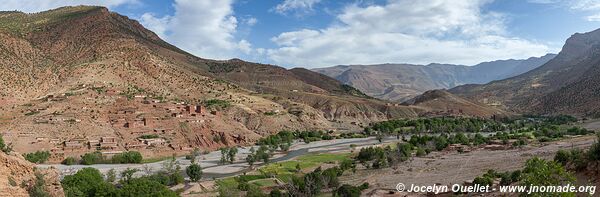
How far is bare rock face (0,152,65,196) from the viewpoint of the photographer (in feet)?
75.8

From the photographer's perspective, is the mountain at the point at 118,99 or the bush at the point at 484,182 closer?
the bush at the point at 484,182

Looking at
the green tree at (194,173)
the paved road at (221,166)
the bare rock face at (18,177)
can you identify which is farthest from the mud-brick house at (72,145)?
the bare rock face at (18,177)

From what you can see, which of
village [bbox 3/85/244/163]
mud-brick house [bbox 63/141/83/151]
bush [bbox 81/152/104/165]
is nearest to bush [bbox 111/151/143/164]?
bush [bbox 81/152/104/165]

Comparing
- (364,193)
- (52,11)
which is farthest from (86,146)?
(52,11)

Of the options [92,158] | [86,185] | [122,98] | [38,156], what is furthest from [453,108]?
[86,185]

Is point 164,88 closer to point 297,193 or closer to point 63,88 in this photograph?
point 63,88

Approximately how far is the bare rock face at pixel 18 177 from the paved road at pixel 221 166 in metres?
30.3

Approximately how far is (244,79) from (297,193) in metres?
130

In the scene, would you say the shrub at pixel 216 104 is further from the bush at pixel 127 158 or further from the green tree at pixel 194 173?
the green tree at pixel 194 173

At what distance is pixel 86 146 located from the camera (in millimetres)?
74938

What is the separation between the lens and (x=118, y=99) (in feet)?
307

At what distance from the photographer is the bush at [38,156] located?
214 ft

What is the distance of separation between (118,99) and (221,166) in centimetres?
3406

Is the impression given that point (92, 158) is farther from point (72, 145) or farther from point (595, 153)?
point (595, 153)
